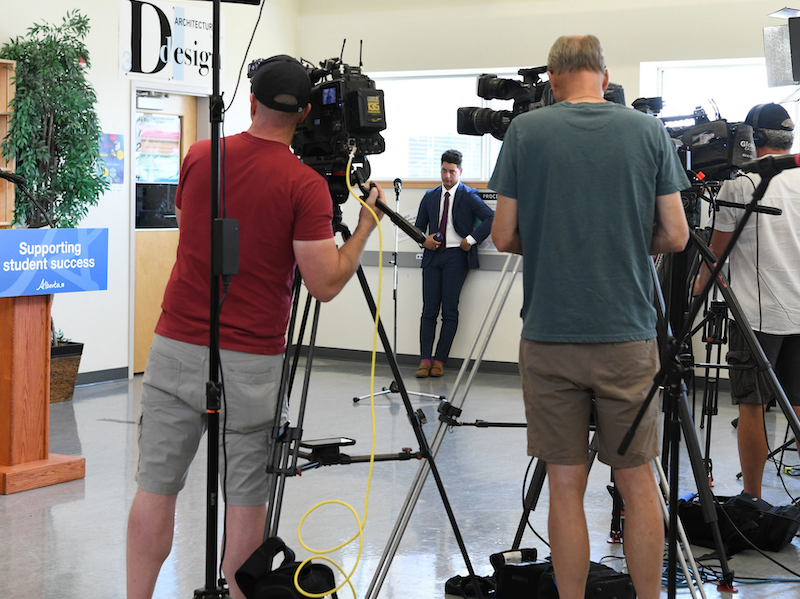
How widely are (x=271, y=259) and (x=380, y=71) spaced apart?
560 cm

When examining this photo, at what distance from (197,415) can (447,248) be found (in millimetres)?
4928

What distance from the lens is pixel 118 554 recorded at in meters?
3.06

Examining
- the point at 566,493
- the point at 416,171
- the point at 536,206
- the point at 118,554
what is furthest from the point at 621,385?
the point at 416,171

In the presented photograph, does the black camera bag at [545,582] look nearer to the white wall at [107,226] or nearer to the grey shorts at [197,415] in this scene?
the grey shorts at [197,415]

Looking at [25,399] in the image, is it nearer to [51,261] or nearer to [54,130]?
[51,261]

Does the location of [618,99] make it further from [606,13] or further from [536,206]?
[606,13]

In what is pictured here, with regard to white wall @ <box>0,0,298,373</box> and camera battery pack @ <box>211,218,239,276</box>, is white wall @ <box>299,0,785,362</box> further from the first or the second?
camera battery pack @ <box>211,218,239,276</box>

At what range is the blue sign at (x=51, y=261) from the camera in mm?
3680

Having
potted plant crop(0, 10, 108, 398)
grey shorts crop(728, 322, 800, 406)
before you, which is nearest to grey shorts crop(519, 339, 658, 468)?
grey shorts crop(728, 322, 800, 406)

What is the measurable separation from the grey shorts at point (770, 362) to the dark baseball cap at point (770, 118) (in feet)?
2.59

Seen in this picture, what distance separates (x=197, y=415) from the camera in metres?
2.06

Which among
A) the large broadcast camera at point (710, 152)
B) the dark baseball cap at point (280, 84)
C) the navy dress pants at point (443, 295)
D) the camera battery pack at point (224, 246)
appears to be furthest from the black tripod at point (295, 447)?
the navy dress pants at point (443, 295)

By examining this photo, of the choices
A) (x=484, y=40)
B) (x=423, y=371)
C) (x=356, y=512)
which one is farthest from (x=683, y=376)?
(x=484, y=40)

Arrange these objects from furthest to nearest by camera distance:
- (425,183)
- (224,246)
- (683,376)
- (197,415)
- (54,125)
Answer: (425,183) < (54,125) < (197,415) < (683,376) < (224,246)
